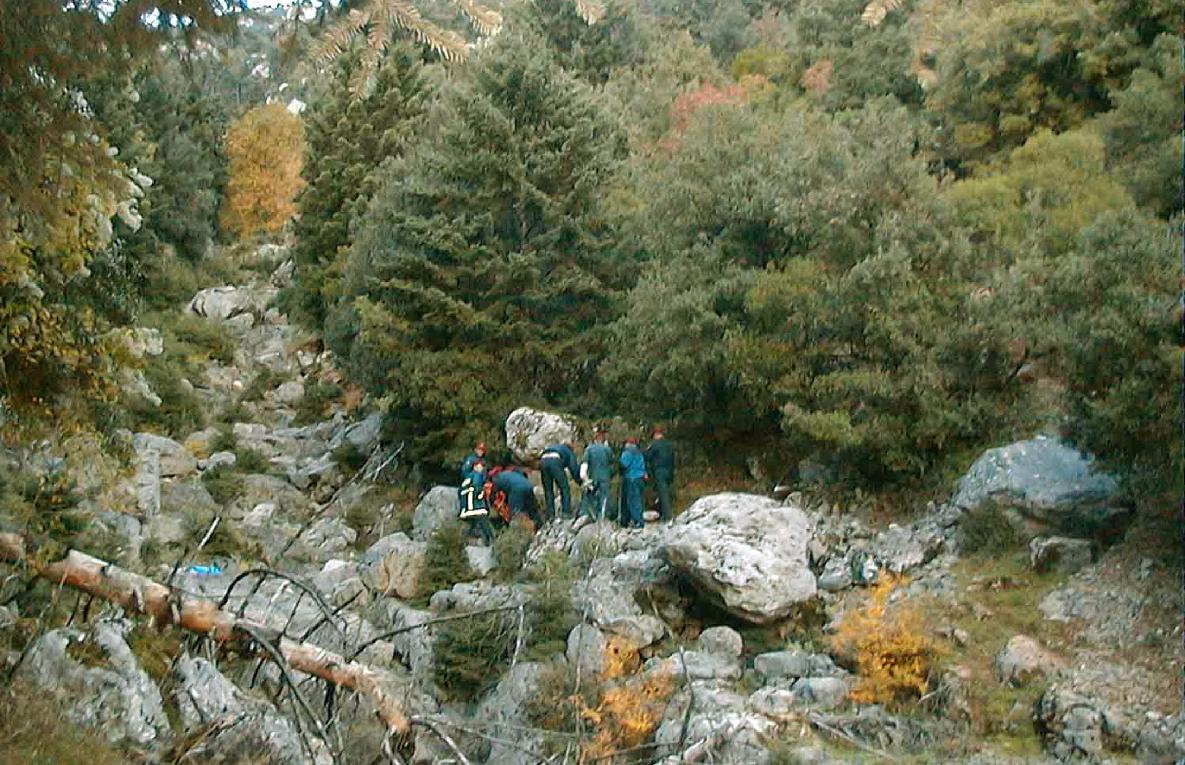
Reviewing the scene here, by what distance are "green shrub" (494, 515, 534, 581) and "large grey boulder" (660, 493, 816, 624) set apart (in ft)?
8.39

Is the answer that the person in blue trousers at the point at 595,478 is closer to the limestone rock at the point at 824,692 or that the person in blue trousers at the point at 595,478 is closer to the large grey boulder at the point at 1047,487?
the large grey boulder at the point at 1047,487

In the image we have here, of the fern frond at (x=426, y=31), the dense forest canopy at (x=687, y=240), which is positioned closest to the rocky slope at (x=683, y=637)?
the dense forest canopy at (x=687, y=240)

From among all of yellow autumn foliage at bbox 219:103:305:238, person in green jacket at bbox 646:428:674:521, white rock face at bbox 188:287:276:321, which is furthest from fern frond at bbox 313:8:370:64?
yellow autumn foliage at bbox 219:103:305:238

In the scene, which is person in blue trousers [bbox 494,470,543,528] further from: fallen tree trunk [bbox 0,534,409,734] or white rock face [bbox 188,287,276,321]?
white rock face [bbox 188,287,276,321]

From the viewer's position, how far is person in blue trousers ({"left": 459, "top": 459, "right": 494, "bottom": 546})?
17.3m

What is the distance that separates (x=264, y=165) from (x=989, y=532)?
39.6 metres

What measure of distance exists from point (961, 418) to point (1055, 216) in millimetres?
5282

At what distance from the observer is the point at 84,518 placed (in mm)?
11102

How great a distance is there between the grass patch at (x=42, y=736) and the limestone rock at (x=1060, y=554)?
980 centimetres

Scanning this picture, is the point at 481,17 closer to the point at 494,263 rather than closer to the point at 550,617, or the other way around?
the point at 550,617

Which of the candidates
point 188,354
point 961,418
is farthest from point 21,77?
point 188,354

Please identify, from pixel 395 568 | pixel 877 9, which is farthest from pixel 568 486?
pixel 877 9

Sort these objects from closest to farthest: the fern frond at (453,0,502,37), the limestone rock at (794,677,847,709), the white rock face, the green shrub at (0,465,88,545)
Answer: the fern frond at (453,0,502,37) < the green shrub at (0,465,88,545) < the limestone rock at (794,677,847,709) < the white rock face

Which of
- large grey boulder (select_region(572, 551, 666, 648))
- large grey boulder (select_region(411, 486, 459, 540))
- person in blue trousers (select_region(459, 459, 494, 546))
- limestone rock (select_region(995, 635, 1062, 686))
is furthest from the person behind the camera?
large grey boulder (select_region(411, 486, 459, 540))
